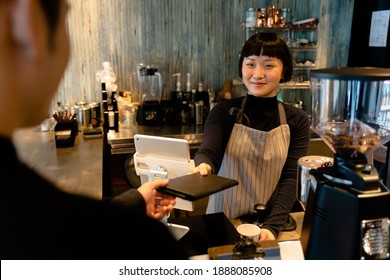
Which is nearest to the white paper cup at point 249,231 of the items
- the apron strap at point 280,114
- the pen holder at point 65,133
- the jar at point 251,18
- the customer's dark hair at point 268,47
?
the apron strap at point 280,114

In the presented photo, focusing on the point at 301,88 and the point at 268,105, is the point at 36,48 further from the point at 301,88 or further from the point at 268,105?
the point at 301,88

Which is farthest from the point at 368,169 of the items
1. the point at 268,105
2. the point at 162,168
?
the point at 268,105

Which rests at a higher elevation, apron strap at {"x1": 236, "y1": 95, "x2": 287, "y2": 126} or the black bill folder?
apron strap at {"x1": 236, "y1": 95, "x2": 287, "y2": 126}

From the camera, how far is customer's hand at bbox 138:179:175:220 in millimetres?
975

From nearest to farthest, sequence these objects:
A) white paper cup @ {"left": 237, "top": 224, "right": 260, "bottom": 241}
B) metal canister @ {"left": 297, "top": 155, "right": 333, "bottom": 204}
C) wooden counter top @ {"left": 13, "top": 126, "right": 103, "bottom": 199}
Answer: white paper cup @ {"left": 237, "top": 224, "right": 260, "bottom": 241} → metal canister @ {"left": 297, "top": 155, "right": 333, "bottom": 204} → wooden counter top @ {"left": 13, "top": 126, "right": 103, "bottom": 199}

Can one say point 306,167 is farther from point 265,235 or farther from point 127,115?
point 127,115

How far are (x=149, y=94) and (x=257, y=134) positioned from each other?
5.90ft

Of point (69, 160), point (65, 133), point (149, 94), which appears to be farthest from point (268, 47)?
point (149, 94)

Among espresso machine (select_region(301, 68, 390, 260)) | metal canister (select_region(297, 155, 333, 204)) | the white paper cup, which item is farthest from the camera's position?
metal canister (select_region(297, 155, 333, 204))

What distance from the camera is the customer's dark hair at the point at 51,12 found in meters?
0.39

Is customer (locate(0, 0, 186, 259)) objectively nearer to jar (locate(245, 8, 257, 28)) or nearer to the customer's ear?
the customer's ear

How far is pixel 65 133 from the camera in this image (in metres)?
2.60

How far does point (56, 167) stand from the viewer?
2143 mm

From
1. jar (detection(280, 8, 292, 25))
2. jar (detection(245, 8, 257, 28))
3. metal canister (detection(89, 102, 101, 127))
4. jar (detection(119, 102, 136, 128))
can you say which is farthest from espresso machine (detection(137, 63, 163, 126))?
jar (detection(280, 8, 292, 25))
